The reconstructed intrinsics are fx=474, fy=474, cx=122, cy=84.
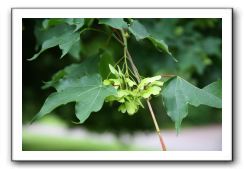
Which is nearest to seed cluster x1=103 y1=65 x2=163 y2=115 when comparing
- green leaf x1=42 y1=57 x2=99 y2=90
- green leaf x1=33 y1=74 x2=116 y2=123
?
green leaf x1=33 y1=74 x2=116 y2=123

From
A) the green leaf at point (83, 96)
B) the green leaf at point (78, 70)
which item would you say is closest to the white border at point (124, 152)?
the green leaf at point (78, 70)

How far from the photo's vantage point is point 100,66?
2.44 metres

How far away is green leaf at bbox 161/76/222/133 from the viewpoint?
216 centimetres

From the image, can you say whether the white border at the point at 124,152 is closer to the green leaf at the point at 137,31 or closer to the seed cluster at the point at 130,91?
the green leaf at the point at 137,31

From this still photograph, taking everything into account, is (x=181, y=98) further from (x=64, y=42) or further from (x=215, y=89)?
(x=64, y=42)

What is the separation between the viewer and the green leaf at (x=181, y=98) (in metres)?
2.16

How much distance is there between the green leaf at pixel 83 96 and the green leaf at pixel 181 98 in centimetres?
29

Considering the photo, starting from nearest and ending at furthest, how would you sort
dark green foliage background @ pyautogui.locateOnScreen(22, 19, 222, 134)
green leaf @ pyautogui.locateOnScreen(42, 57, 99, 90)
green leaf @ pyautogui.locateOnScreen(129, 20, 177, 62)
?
1. green leaf @ pyautogui.locateOnScreen(129, 20, 177, 62)
2. green leaf @ pyautogui.locateOnScreen(42, 57, 99, 90)
3. dark green foliage background @ pyautogui.locateOnScreen(22, 19, 222, 134)

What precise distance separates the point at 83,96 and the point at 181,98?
453 mm

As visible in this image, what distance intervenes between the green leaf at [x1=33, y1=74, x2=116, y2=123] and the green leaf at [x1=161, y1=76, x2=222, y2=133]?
29cm

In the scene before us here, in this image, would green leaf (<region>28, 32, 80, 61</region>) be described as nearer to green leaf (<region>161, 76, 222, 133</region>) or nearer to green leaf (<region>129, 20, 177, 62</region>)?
green leaf (<region>129, 20, 177, 62</region>)

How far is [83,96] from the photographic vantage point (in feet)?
7.01

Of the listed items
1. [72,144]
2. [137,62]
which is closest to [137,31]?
[137,62]

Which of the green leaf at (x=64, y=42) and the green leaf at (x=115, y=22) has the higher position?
the green leaf at (x=115, y=22)
